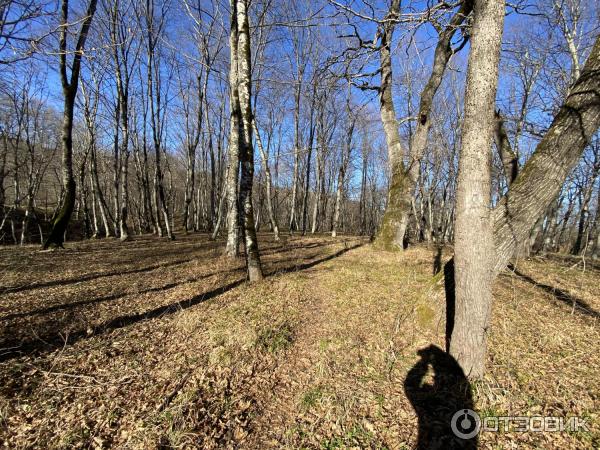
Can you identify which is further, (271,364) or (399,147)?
(399,147)

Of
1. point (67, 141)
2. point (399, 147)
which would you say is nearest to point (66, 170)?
point (67, 141)

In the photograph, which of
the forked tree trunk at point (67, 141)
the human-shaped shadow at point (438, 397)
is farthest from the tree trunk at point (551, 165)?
the forked tree trunk at point (67, 141)

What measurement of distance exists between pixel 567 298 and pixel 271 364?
632cm

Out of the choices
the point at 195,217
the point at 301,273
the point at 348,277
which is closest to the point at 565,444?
the point at 348,277

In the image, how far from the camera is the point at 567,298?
543 centimetres

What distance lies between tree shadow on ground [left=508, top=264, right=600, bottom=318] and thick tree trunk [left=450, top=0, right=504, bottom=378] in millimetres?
3020

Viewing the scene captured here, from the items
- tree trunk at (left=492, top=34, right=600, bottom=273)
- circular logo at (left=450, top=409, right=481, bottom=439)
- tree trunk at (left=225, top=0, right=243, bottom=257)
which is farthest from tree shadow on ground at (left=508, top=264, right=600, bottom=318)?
tree trunk at (left=225, top=0, right=243, bottom=257)

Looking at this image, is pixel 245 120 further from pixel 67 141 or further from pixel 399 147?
pixel 67 141

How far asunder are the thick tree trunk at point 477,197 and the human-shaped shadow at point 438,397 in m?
0.22

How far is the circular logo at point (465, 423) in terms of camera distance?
8.12 ft

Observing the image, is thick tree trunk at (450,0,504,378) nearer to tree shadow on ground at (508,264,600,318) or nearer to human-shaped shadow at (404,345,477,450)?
human-shaped shadow at (404,345,477,450)

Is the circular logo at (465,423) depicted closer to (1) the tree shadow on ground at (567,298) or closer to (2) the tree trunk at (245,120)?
(1) the tree shadow on ground at (567,298)

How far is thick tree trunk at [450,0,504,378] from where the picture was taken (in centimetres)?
280

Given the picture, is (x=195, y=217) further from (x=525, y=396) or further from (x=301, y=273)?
(x=525, y=396)
